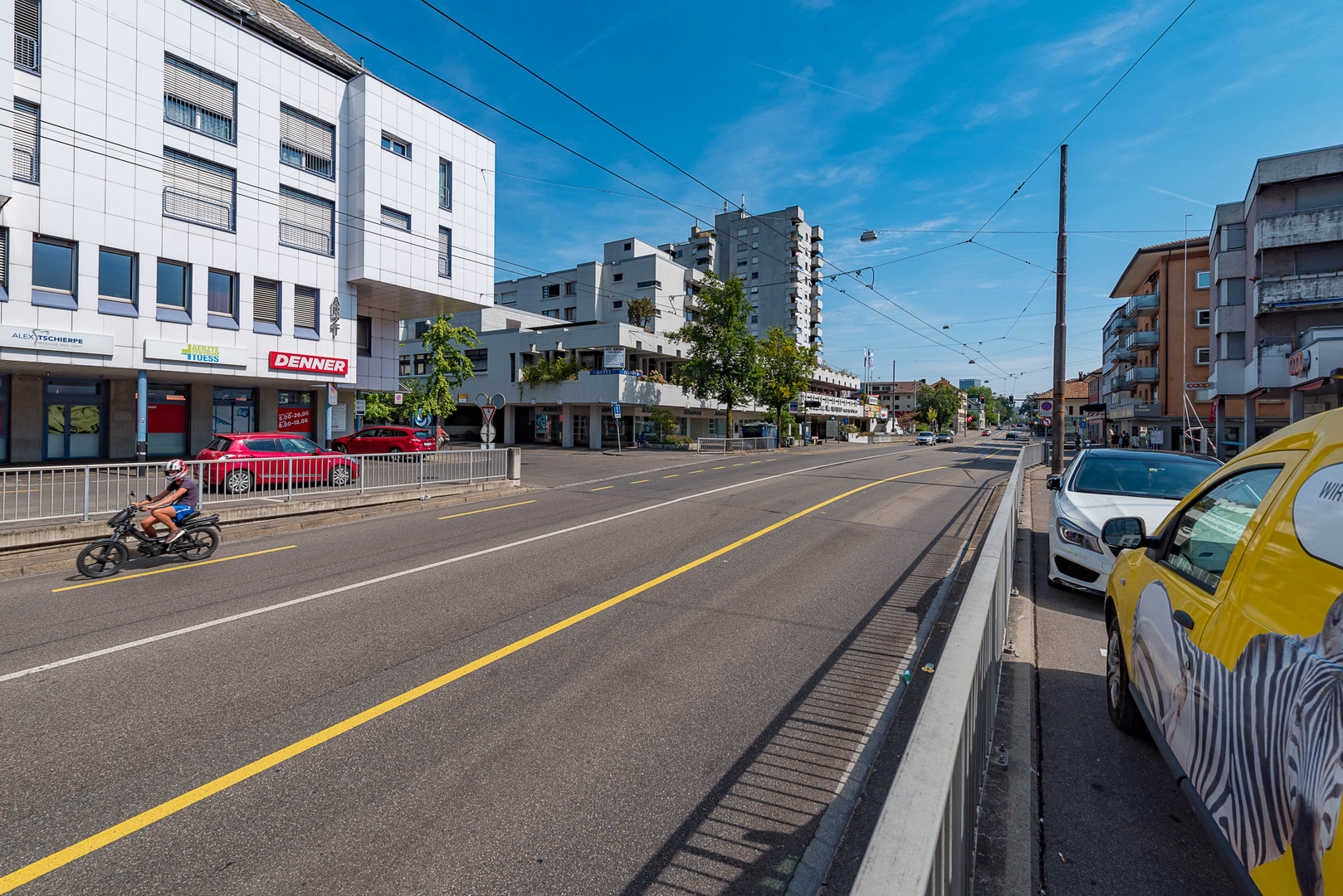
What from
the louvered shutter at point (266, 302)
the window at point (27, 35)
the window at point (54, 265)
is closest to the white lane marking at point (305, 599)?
the louvered shutter at point (266, 302)

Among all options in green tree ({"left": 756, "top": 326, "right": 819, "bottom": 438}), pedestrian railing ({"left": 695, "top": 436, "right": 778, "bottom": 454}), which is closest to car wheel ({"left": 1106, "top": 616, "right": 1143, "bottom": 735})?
pedestrian railing ({"left": 695, "top": 436, "right": 778, "bottom": 454})

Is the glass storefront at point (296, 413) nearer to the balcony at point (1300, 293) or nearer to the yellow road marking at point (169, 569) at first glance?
the yellow road marking at point (169, 569)

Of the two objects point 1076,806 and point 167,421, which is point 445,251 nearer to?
point 167,421

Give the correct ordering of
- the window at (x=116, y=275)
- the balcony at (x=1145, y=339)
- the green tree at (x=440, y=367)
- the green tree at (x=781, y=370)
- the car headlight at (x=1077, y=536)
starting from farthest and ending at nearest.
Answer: the balcony at (x=1145, y=339) → the green tree at (x=781, y=370) → the green tree at (x=440, y=367) → the window at (x=116, y=275) → the car headlight at (x=1077, y=536)

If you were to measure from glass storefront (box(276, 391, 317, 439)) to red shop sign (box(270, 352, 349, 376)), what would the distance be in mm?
2777

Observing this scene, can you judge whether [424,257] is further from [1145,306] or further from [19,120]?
[1145,306]

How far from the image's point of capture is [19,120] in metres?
17.2

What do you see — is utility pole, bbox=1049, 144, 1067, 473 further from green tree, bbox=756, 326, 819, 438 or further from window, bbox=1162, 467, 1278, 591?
green tree, bbox=756, 326, 819, 438

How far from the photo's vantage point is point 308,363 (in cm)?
2364

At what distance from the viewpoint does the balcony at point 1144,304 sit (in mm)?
47109

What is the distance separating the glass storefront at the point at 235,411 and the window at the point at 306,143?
956 cm

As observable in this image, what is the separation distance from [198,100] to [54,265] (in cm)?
760

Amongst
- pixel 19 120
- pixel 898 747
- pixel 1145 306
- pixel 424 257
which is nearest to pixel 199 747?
pixel 898 747

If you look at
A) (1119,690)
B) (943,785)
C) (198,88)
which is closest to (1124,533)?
(1119,690)
